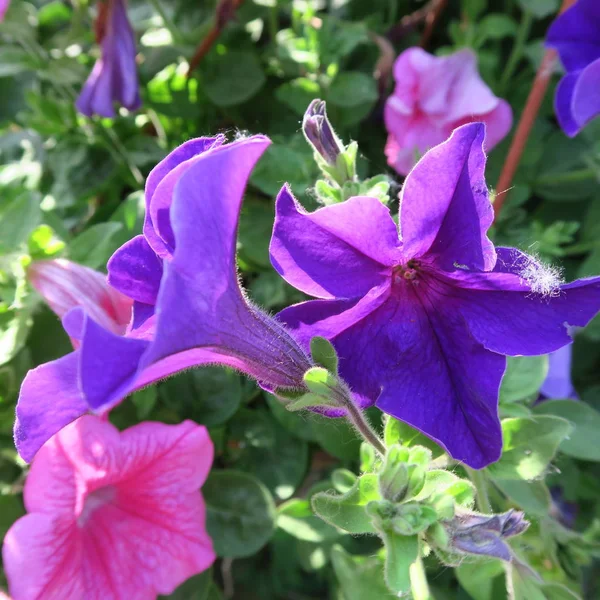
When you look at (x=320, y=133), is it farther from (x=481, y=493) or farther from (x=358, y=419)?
(x=481, y=493)

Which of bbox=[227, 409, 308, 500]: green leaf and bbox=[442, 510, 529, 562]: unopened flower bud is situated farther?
bbox=[227, 409, 308, 500]: green leaf

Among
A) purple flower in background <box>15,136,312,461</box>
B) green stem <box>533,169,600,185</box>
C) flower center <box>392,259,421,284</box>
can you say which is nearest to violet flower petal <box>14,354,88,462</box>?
purple flower in background <box>15,136,312,461</box>

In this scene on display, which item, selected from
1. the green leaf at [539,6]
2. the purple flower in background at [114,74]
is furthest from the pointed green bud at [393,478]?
the green leaf at [539,6]

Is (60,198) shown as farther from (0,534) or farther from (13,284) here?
(0,534)

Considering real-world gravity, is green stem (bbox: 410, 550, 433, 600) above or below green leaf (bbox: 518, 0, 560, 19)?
below

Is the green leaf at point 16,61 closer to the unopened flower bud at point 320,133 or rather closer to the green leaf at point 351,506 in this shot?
the unopened flower bud at point 320,133

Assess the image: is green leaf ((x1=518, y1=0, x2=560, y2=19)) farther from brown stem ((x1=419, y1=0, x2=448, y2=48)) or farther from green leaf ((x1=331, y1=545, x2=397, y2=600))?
green leaf ((x1=331, y1=545, x2=397, y2=600))

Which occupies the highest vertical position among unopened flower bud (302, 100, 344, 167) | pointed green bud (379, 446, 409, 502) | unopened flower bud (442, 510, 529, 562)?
unopened flower bud (302, 100, 344, 167)

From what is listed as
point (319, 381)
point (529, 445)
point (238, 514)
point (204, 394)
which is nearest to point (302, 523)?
point (238, 514)
